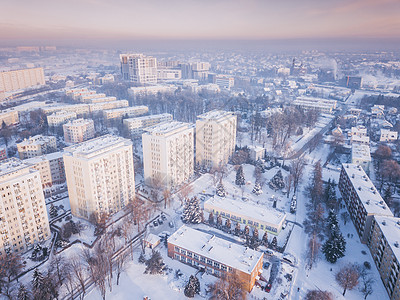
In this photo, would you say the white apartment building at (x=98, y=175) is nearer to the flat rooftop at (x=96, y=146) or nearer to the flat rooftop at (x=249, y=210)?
the flat rooftop at (x=96, y=146)

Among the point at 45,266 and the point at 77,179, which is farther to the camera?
the point at 77,179

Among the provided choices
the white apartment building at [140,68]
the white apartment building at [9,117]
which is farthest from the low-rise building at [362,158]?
the white apartment building at [140,68]

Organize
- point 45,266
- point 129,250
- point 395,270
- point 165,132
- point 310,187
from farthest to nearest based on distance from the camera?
point 310,187, point 165,132, point 129,250, point 45,266, point 395,270

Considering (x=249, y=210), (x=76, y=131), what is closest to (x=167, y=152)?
(x=249, y=210)

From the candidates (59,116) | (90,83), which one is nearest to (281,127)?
(59,116)

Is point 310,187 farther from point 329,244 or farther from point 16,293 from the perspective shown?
point 16,293

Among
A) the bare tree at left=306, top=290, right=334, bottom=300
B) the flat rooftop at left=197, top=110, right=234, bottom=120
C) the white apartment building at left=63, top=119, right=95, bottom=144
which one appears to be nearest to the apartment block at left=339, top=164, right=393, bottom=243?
the bare tree at left=306, top=290, right=334, bottom=300

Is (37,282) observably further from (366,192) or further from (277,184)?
(366,192)
